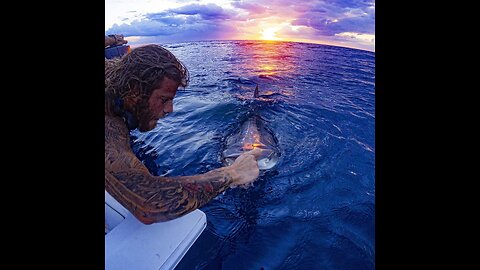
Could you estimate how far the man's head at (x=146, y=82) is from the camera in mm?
2525

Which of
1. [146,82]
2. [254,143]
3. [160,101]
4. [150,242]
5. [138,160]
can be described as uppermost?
[146,82]

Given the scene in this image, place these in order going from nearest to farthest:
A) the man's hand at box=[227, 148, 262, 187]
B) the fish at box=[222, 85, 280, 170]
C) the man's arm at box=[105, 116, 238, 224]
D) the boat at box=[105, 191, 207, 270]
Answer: the boat at box=[105, 191, 207, 270] → the man's arm at box=[105, 116, 238, 224] → the man's hand at box=[227, 148, 262, 187] → the fish at box=[222, 85, 280, 170]

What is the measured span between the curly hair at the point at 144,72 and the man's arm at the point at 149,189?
57 cm

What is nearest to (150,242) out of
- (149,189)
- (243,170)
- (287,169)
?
(149,189)

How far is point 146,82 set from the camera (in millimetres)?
2529

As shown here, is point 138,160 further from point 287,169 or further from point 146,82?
point 287,169

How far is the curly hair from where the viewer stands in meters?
2.52

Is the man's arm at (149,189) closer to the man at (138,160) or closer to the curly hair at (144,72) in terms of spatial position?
the man at (138,160)

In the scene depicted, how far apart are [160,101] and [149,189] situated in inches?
34.5

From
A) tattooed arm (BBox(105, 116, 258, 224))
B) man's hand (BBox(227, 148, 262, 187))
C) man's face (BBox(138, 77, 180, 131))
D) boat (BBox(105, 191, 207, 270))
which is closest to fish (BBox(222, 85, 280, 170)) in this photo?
man's hand (BBox(227, 148, 262, 187))

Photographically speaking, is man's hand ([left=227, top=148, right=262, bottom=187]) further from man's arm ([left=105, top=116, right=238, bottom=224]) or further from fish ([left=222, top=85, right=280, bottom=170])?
fish ([left=222, top=85, right=280, bottom=170])
